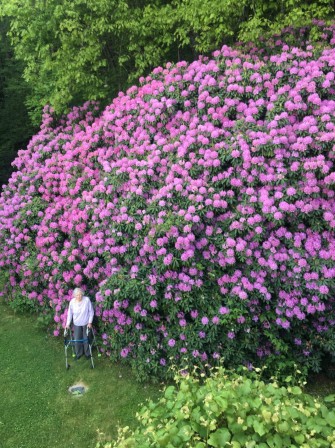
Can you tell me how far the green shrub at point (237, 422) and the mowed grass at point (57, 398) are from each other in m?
2.67

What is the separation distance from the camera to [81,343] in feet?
20.9

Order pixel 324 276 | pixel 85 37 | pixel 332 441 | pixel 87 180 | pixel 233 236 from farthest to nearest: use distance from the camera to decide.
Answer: pixel 85 37 → pixel 87 180 → pixel 233 236 → pixel 324 276 → pixel 332 441

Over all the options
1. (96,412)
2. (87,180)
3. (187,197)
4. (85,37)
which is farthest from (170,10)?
(96,412)

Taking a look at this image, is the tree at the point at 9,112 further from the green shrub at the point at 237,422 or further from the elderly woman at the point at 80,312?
the green shrub at the point at 237,422

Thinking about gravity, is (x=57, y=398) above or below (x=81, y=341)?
below

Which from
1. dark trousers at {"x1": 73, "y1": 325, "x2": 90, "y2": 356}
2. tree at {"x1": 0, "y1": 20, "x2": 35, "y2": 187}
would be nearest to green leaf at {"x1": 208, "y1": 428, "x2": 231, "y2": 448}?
dark trousers at {"x1": 73, "y1": 325, "x2": 90, "y2": 356}

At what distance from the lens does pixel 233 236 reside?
496 centimetres

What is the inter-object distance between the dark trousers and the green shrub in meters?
3.81

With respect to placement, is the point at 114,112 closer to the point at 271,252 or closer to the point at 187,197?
the point at 187,197

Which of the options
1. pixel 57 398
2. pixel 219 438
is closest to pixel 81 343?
pixel 57 398

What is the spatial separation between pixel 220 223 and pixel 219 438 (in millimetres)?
3260

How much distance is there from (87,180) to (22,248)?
208 cm

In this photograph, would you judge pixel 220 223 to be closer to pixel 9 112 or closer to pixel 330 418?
pixel 330 418

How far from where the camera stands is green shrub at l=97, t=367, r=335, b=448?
218cm
